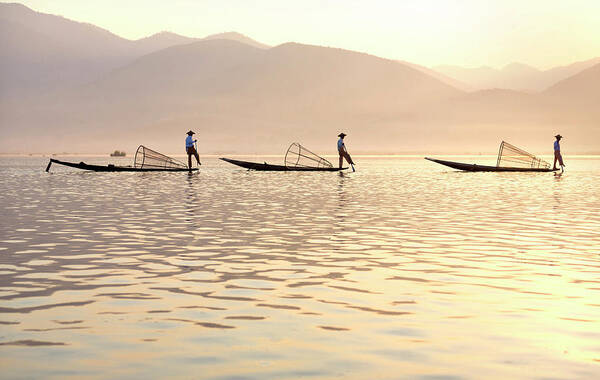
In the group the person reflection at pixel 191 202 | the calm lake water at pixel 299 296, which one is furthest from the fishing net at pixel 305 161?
the calm lake water at pixel 299 296

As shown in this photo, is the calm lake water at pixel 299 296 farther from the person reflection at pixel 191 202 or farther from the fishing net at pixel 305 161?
the fishing net at pixel 305 161

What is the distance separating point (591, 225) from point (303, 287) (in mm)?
11864

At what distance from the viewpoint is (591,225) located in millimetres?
21953

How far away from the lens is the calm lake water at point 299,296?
27.2 feet

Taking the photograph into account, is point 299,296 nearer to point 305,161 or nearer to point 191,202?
point 191,202

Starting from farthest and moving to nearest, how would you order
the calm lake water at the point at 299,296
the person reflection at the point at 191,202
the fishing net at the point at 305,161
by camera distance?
the fishing net at the point at 305,161 < the person reflection at the point at 191,202 < the calm lake water at the point at 299,296

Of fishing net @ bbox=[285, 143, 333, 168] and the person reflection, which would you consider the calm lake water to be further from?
fishing net @ bbox=[285, 143, 333, 168]

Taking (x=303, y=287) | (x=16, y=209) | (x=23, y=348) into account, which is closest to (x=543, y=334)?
(x=303, y=287)

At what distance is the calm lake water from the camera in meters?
8.30

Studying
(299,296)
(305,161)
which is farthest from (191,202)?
(305,161)

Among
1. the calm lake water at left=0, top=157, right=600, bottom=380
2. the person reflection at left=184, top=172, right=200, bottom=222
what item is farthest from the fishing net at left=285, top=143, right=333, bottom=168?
the calm lake water at left=0, top=157, right=600, bottom=380

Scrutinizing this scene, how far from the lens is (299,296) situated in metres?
11.6

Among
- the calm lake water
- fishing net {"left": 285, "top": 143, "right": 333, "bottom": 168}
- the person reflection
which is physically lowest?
the calm lake water

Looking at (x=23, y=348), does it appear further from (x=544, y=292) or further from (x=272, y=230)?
(x=272, y=230)
